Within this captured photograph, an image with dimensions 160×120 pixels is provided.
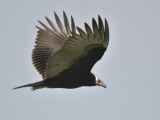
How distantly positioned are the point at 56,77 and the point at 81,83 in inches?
Answer: 24.1

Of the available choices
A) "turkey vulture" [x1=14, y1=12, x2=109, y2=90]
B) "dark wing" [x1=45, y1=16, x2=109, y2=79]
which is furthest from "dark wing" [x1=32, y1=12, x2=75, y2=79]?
"dark wing" [x1=45, y1=16, x2=109, y2=79]

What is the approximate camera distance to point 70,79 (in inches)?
539

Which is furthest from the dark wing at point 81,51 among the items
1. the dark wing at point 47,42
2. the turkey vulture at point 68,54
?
the dark wing at point 47,42

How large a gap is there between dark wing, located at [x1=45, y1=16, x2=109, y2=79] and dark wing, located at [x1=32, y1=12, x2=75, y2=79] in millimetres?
1187

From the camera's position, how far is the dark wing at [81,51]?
40.9 feet

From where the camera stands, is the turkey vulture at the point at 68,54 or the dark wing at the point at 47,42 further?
the dark wing at the point at 47,42

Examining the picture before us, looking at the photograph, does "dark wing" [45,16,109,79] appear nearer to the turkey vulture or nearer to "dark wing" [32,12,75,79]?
the turkey vulture

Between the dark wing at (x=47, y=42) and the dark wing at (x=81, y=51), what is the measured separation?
1.19 meters

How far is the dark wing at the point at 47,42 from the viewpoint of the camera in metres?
14.7

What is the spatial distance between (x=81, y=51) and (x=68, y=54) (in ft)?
0.99

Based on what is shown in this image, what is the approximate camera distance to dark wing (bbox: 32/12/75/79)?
14734 millimetres

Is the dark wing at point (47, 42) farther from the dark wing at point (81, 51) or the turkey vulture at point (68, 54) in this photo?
the dark wing at point (81, 51)

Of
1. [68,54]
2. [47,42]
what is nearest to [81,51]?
[68,54]

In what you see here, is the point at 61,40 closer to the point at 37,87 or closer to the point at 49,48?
the point at 49,48
